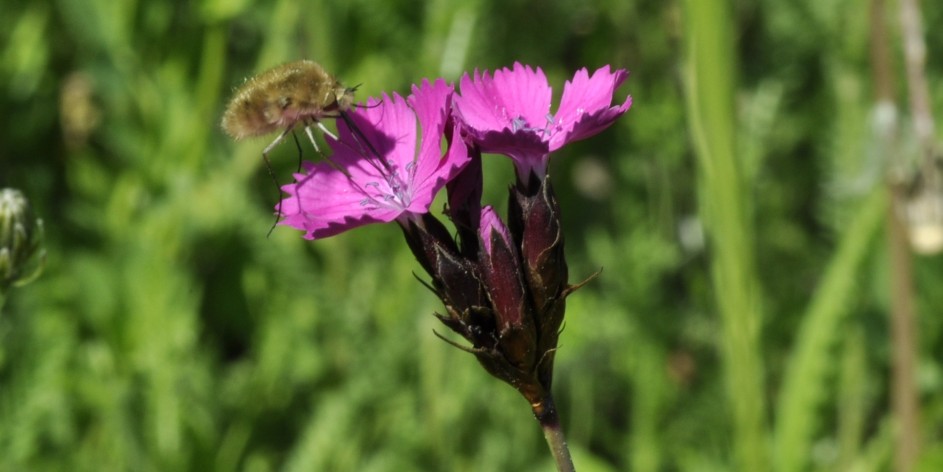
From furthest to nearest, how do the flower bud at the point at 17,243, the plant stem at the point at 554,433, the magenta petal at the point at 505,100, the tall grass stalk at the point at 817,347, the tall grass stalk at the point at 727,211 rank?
the tall grass stalk at the point at 817,347
the tall grass stalk at the point at 727,211
the flower bud at the point at 17,243
the magenta petal at the point at 505,100
the plant stem at the point at 554,433

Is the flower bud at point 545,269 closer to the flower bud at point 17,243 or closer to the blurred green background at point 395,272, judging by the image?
the flower bud at point 17,243

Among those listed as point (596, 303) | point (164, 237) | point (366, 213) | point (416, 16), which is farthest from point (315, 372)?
point (366, 213)

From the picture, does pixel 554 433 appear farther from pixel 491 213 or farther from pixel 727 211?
pixel 727 211

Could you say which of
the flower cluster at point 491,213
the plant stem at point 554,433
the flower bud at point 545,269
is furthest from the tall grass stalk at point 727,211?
the plant stem at point 554,433

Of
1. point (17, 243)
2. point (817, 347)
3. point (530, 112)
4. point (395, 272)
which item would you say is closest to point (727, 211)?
point (530, 112)

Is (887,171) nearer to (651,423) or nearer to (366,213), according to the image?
(651,423)

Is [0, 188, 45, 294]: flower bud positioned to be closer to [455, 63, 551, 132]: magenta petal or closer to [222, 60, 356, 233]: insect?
[222, 60, 356, 233]: insect
